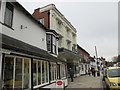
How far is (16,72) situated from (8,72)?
656mm

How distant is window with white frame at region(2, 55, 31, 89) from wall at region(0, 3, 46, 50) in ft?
5.65

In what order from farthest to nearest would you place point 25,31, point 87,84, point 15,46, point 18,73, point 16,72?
point 87,84 < point 25,31 < point 18,73 < point 16,72 < point 15,46

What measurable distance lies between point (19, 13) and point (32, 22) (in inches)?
82.8

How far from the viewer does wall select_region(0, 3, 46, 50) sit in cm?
817

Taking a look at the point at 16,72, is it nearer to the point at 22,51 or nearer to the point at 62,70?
the point at 22,51

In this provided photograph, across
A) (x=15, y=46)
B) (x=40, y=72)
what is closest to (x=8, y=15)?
(x=15, y=46)

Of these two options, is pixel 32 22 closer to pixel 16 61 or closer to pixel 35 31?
pixel 35 31

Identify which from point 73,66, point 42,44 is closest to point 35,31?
point 42,44

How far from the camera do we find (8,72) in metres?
6.32

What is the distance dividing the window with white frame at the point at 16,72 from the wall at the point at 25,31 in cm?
172

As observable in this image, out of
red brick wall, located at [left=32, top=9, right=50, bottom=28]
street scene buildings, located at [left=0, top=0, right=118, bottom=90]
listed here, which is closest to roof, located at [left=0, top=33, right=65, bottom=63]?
street scene buildings, located at [left=0, top=0, right=118, bottom=90]

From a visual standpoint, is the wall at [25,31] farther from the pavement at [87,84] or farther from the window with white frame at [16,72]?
the pavement at [87,84]

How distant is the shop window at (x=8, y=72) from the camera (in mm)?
6064

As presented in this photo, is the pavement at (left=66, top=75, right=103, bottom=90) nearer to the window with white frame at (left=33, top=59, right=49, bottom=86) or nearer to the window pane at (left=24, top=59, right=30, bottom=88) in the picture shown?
the window with white frame at (left=33, top=59, right=49, bottom=86)
